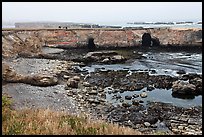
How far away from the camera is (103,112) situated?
22125 millimetres

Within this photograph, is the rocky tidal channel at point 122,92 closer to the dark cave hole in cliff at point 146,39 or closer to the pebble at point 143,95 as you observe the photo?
the pebble at point 143,95

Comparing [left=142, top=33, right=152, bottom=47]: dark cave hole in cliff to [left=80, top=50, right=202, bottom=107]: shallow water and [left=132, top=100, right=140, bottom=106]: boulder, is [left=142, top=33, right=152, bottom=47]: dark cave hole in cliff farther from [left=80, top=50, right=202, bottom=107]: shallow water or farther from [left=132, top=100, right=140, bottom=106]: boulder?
[left=132, top=100, right=140, bottom=106]: boulder

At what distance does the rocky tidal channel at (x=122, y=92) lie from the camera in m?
20.8

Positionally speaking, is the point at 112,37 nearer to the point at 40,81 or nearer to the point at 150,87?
the point at 150,87

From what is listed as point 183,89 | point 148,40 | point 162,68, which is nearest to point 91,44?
point 148,40

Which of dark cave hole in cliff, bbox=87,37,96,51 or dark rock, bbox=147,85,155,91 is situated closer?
dark rock, bbox=147,85,155,91

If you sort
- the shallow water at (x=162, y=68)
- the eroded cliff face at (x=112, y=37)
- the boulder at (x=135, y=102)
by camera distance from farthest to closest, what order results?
the eroded cliff face at (x=112, y=37)
the shallow water at (x=162, y=68)
the boulder at (x=135, y=102)

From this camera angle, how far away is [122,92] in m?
28.8

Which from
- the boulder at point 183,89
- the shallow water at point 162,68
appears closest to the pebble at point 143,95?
the shallow water at point 162,68

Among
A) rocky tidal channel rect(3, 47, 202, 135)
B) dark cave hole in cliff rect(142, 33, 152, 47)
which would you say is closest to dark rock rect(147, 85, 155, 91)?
rocky tidal channel rect(3, 47, 202, 135)

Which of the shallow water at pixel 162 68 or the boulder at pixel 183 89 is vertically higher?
the boulder at pixel 183 89

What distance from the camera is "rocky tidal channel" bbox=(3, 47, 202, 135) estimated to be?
68.3 feet

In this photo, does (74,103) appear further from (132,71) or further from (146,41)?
(146,41)

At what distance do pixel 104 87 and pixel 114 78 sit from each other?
184 inches
